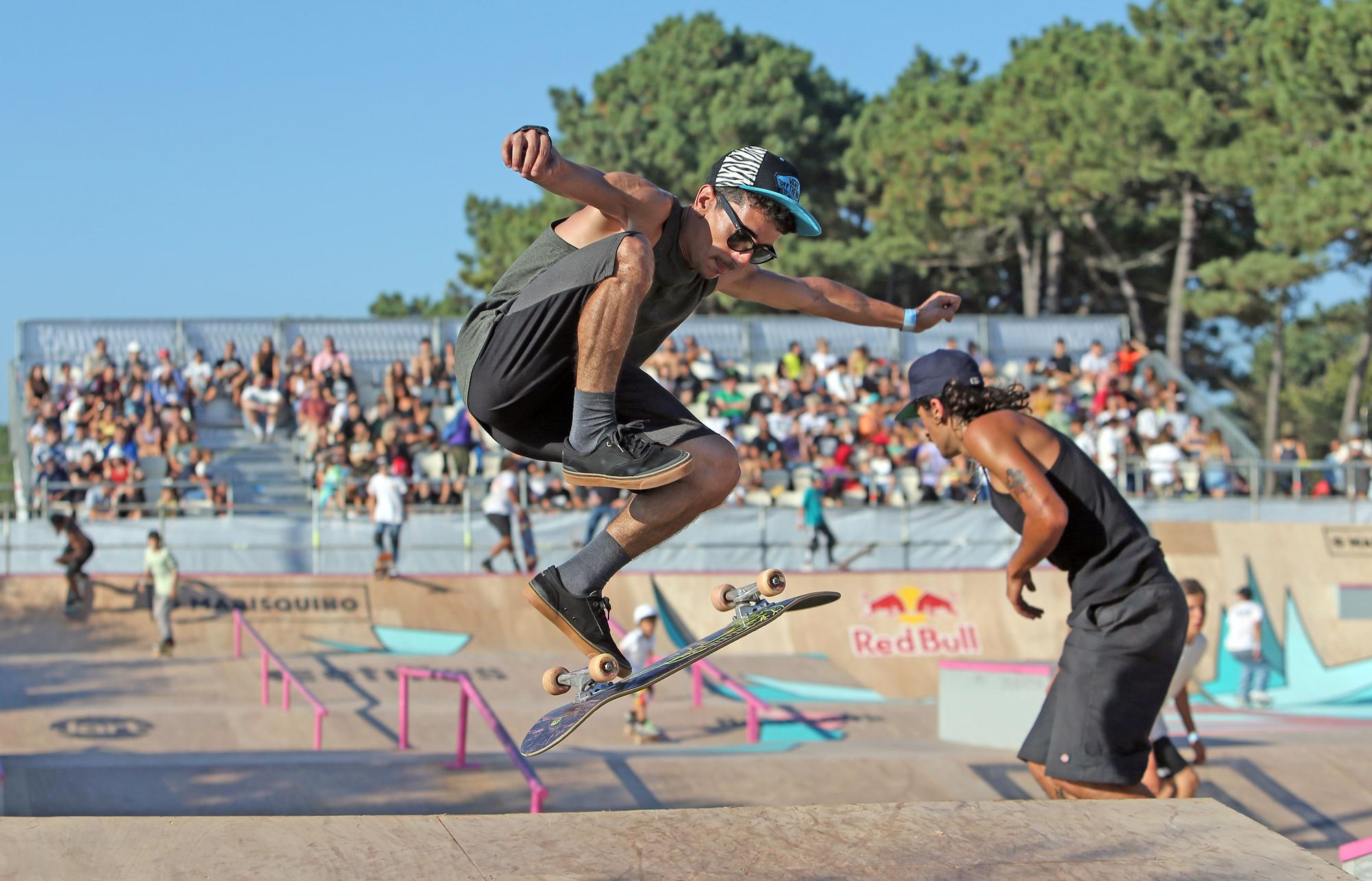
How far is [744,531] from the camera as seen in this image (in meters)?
17.2

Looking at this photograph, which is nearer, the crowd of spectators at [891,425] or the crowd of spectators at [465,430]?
the crowd of spectators at [465,430]

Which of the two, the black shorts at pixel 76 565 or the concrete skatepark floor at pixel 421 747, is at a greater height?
the black shorts at pixel 76 565

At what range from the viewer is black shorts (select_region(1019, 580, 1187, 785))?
5.39 metres

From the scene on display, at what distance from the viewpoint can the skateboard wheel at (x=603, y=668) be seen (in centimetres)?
450

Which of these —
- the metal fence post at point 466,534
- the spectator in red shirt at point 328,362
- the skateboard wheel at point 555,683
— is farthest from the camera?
the spectator in red shirt at point 328,362

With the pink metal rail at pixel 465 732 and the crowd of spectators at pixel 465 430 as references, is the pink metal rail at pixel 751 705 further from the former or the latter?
the crowd of spectators at pixel 465 430

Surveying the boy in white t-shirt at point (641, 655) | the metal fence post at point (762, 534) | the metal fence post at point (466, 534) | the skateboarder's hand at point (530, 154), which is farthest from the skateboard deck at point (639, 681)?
the metal fence post at point (466, 534)

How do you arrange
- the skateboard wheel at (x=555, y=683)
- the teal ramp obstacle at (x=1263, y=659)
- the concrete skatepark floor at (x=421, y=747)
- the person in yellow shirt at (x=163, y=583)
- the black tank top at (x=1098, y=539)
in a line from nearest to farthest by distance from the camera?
the skateboard wheel at (x=555, y=683) → the black tank top at (x=1098, y=539) → the concrete skatepark floor at (x=421, y=747) → the person in yellow shirt at (x=163, y=583) → the teal ramp obstacle at (x=1263, y=659)

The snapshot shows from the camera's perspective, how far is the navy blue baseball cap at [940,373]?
18.4 feet

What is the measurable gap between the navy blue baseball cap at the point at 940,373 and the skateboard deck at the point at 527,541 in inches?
447

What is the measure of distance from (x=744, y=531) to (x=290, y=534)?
5.59m

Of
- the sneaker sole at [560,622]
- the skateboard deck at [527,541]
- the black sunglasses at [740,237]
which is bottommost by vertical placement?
the skateboard deck at [527,541]

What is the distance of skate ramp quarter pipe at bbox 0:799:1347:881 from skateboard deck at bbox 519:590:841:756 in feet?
0.92

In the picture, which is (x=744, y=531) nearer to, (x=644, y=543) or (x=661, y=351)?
(x=661, y=351)
